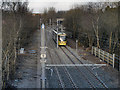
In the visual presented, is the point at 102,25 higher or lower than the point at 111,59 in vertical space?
higher

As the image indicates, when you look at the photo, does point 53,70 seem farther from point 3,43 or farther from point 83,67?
point 3,43

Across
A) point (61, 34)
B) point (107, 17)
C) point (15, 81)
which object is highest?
point (107, 17)

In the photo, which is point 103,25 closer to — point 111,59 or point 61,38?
point 61,38

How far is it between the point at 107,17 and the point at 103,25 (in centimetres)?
91

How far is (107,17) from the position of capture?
17422 millimetres

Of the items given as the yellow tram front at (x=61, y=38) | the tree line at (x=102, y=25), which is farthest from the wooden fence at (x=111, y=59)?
the yellow tram front at (x=61, y=38)

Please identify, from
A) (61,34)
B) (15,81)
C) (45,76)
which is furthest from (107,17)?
(15,81)

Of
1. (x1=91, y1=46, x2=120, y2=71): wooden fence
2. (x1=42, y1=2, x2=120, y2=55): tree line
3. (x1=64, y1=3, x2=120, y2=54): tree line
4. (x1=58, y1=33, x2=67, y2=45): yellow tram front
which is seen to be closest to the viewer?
(x1=91, y1=46, x2=120, y2=71): wooden fence

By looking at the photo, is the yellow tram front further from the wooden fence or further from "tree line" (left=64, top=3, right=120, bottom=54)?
the wooden fence

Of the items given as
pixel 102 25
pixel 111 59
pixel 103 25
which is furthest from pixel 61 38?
pixel 111 59

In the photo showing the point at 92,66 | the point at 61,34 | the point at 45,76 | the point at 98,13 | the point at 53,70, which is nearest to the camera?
the point at 45,76

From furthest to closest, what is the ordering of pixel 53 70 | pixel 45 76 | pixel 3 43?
pixel 53 70 → pixel 45 76 → pixel 3 43

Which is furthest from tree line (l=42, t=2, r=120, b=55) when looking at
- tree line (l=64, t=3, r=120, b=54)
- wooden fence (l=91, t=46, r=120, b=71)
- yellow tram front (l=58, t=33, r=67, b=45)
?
yellow tram front (l=58, t=33, r=67, b=45)

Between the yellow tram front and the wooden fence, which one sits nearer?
the wooden fence
